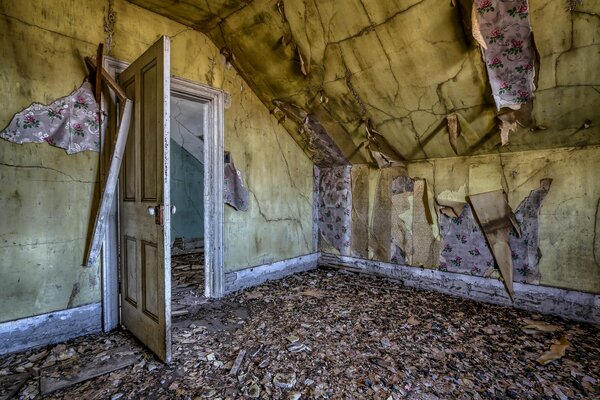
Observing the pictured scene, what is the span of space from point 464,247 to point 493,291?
1.51 ft

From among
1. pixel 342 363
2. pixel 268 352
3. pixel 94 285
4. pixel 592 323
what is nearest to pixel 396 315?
pixel 342 363

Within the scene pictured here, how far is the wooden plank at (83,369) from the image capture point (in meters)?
1.70

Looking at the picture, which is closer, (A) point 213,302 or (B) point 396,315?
(B) point 396,315

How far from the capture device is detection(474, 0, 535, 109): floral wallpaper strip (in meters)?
1.96

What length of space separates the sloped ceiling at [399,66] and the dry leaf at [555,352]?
60.8 inches

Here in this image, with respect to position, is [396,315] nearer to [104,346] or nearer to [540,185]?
[540,185]

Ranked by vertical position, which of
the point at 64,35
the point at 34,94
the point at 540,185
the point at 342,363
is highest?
the point at 64,35

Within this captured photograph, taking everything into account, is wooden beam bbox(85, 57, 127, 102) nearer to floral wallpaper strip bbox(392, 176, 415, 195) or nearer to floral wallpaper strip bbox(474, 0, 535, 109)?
floral wallpaper strip bbox(474, 0, 535, 109)

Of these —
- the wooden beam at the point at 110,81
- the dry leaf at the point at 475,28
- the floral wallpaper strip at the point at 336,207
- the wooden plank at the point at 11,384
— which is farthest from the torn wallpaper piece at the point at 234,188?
the dry leaf at the point at 475,28

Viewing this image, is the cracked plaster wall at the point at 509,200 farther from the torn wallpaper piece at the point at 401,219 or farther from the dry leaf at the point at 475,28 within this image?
the dry leaf at the point at 475,28

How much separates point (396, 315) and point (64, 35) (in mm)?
3381

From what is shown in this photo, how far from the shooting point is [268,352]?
2.03m

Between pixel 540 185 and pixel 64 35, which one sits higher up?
pixel 64 35

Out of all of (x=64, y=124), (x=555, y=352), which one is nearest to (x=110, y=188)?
(x=64, y=124)
